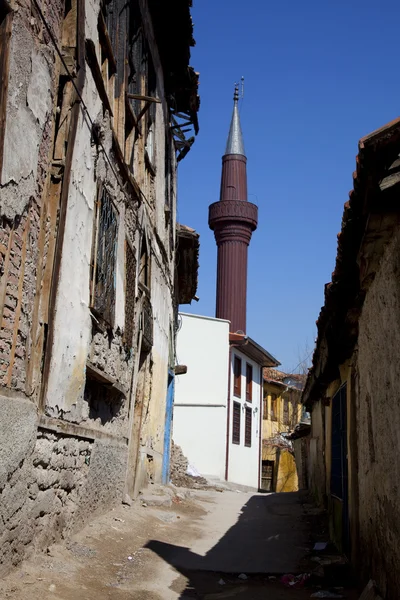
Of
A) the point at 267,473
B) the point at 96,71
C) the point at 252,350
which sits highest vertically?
the point at 252,350

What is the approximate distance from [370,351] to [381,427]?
2.54 ft

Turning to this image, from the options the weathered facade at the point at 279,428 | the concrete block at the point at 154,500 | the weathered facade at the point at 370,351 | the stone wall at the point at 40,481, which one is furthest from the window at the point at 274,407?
the stone wall at the point at 40,481

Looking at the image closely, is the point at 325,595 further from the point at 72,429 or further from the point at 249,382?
the point at 249,382

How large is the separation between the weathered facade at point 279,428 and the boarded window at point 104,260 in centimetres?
2589

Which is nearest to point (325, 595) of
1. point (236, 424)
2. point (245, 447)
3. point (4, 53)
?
point (4, 53)

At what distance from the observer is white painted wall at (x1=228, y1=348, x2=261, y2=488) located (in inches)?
1043

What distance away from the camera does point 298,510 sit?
13.4m

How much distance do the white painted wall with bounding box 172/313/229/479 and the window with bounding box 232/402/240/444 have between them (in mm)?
1844

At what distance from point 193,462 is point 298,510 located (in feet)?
39.1

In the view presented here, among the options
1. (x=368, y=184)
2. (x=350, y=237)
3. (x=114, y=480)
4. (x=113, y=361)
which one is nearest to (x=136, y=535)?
(x=114, y=480)

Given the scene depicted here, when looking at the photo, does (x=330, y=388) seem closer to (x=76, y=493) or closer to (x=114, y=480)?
(x=114, y=480)

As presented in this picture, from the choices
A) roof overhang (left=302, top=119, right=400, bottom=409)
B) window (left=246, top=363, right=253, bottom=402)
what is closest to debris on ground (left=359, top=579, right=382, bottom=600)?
roof overhang (left=302, top=119, right=400, bottom=409)

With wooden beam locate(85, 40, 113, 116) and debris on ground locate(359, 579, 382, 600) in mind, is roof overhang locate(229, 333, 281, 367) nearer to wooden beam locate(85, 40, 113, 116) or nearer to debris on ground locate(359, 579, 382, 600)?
wooden beam locate(85, 40, 113, 116)

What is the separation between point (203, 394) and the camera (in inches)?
1008
